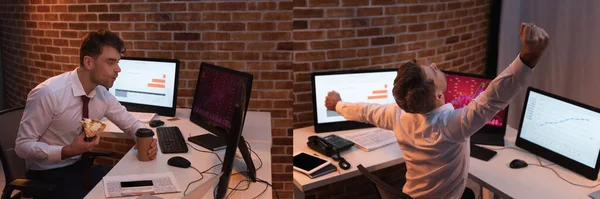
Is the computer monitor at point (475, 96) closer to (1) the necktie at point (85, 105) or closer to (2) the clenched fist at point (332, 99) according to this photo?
(2) the clenched fist at point (332, 99)

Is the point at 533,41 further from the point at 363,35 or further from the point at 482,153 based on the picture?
the point at 363,35

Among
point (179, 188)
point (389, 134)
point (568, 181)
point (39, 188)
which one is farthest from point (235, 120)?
point (568, 181)

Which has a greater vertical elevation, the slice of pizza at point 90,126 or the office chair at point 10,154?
the slice of pizza at point 90,126

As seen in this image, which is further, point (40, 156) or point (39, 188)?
point (40, 156)

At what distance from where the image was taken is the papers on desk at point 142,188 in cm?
209

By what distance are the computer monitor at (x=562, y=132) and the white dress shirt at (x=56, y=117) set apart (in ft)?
6.72

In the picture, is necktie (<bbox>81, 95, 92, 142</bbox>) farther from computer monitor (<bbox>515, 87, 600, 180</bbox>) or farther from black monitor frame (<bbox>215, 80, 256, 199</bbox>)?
computer monitor (<bbox>515, 87, 600, 180</bbox>)

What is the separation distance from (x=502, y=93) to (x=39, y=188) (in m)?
1.96

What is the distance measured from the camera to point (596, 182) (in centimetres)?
244

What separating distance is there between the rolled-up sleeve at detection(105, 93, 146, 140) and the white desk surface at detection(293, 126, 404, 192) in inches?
34.1

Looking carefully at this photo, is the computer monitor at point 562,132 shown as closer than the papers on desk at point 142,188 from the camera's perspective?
No

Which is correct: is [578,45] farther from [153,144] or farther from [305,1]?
[153,144]

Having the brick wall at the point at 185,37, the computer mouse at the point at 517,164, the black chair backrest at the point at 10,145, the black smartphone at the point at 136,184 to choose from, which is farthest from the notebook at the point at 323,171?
the black chair backrest at the point at 10,145

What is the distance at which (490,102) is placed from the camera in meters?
2.08
